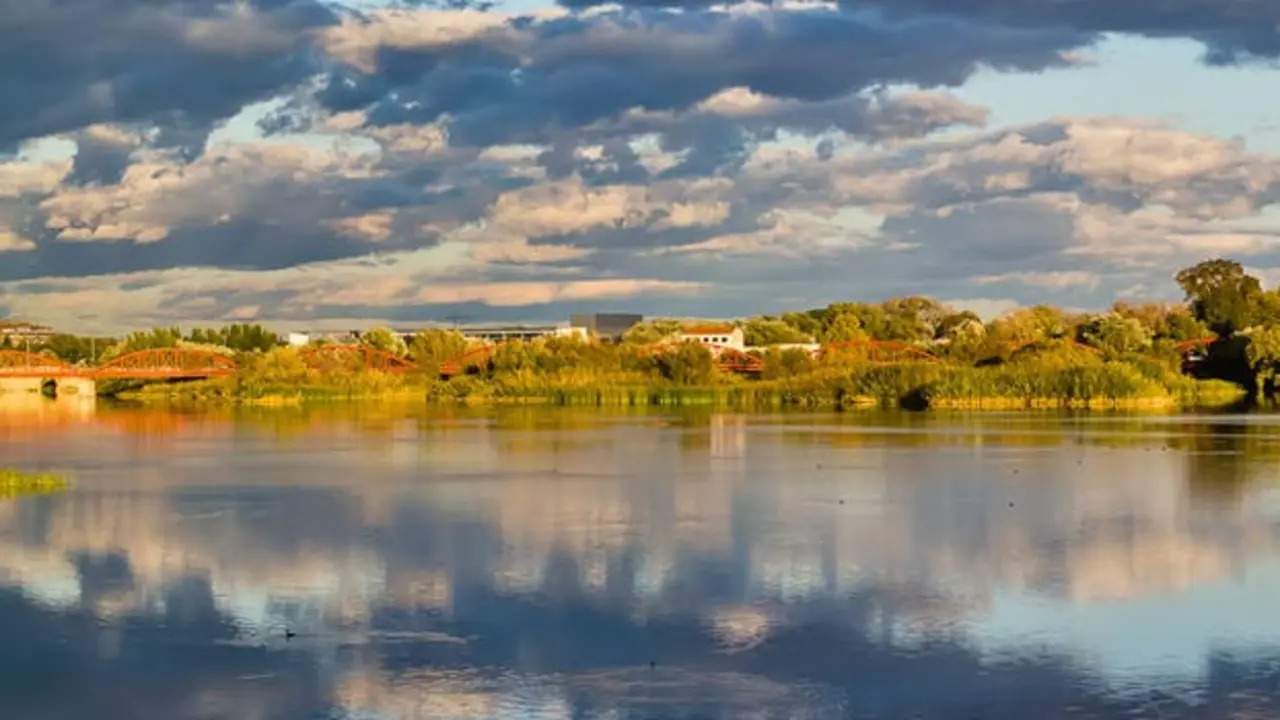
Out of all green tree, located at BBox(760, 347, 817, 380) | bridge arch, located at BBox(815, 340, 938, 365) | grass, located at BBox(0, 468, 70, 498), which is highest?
bridge arch, located at BBox(815, 340, 938, 365)

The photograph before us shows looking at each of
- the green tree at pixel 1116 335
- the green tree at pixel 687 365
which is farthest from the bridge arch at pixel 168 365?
the green tree at pixel 1116 335

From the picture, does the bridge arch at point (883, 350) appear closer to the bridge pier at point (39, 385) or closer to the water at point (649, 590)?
the bridge pier at point (39, 385)

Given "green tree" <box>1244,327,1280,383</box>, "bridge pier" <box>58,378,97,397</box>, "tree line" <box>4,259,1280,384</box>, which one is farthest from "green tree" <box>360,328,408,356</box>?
"green tree" <box>1244,327,1280,383</box>

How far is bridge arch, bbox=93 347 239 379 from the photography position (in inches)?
3723

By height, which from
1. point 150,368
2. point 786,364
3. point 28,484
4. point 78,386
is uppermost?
point 150,368

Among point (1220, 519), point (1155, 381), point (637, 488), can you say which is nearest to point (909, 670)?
point (1220, 519)

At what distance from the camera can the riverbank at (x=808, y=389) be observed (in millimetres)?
60312

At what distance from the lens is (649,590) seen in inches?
679

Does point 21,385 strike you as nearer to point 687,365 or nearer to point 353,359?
point 353,359

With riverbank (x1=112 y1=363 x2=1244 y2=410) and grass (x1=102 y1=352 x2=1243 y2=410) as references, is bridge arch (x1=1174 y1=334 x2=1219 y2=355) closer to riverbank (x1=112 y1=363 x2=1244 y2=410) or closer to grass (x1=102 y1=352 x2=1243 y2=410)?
riverbank (x1=112 y1=363 x2=1244 y2=410)

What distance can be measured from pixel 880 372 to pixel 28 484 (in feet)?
132

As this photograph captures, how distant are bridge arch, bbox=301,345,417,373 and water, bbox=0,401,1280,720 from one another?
5969 centimetres

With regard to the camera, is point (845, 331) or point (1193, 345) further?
point (845, 331)

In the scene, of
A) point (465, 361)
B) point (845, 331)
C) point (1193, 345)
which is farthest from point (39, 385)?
point (1193, 345)
